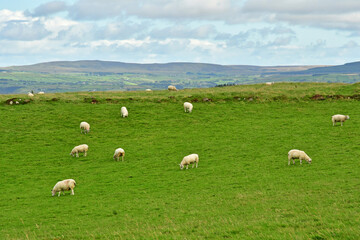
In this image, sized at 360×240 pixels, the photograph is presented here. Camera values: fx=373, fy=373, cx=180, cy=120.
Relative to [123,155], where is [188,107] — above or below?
above

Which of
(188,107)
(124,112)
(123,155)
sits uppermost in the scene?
(188,107)

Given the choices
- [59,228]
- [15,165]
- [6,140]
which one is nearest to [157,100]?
[6,140]

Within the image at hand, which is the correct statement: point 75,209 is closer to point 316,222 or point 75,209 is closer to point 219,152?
point 316,222

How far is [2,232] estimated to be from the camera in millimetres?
18359

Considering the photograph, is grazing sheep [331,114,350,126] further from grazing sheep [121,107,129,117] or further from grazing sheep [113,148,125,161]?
grazing sheep [121,107,129,117]

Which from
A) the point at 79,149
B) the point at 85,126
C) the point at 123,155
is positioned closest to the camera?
the point at 123,155

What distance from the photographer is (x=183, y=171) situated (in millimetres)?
31031

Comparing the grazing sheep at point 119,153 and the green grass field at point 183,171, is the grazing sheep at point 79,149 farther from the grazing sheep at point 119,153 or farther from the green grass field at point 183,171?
the grazing sheep at point 119,153

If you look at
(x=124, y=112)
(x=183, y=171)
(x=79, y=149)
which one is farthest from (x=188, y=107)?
(x=183, y=171)

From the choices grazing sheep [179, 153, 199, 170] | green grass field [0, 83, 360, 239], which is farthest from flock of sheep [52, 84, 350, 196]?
green grass field [0, 83, 360, 239]

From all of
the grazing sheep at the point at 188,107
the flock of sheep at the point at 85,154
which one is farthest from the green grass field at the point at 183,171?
the grazing sheep at the point at 188,107

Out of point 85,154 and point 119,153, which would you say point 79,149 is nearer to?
point 85,154

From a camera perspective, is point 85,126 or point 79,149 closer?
point 79,149

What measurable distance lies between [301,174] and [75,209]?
15872 mm
